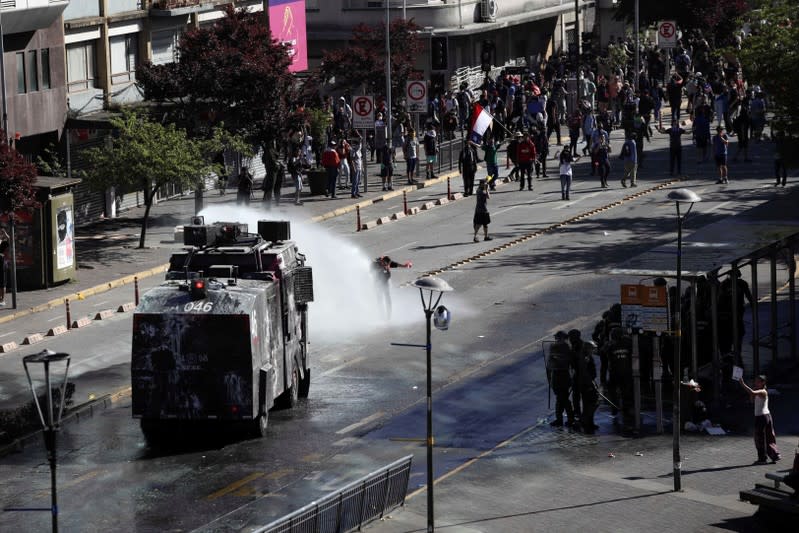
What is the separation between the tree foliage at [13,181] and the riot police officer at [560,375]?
47.4 ft

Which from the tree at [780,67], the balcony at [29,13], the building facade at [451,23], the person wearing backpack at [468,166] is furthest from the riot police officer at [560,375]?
the building facade at [451,23]

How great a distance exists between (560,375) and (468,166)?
25113mm

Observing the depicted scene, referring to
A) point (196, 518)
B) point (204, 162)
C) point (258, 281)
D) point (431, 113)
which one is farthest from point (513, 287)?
point (431, 113)

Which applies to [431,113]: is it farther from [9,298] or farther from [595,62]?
[9,298]

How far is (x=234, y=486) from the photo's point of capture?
2523cm

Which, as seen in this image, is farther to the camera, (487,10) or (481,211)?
(487,10)

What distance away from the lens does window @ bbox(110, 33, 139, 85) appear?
5366cm

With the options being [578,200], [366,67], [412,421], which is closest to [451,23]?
[366,67]

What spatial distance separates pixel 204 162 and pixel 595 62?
33514 mm

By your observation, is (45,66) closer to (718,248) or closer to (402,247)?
(402,247)

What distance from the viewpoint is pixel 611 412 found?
29.6 meters

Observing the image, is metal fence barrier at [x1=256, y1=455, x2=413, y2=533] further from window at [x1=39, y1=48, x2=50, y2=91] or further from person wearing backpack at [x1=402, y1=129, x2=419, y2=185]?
person wearing backpack at [x1=402, y1=129, x2=419, y2=185]

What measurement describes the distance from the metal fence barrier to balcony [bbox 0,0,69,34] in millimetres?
24902

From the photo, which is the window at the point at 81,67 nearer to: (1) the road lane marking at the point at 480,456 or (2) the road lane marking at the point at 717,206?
(2) the road lane marking at the point at 717,206
